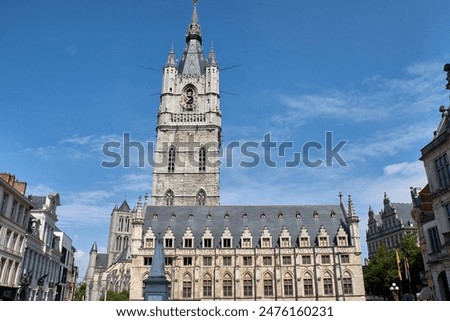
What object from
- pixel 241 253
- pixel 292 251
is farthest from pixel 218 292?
pixel 292 251

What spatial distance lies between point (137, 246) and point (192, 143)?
30.8 metres

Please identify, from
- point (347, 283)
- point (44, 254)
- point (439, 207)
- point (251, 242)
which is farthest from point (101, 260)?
point (439, 207)

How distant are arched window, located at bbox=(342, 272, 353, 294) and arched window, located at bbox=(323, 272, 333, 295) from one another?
1635 millimetres

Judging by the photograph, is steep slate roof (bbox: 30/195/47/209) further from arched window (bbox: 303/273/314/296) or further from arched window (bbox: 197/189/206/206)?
arched window (bbox: 303/273/314/296)

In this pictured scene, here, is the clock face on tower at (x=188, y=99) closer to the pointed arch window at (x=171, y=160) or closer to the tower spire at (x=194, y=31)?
the pointed arch window at (x=171, y=160)

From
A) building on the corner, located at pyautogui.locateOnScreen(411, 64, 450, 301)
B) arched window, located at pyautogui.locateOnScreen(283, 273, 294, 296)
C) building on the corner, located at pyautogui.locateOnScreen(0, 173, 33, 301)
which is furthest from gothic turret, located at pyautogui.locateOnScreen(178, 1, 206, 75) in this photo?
building on the corner, located at pyautogui.locateOnScreen(411, 64, 450, 301)

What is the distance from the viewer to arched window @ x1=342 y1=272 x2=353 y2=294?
151 ft

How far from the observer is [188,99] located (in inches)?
3194

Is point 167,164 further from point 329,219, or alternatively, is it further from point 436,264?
point 436,264

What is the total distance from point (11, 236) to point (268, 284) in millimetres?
30769

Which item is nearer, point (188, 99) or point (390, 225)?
point (390, 225)

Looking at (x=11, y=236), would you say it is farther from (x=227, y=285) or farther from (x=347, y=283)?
(x=347, y=283)

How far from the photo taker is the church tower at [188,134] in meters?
68.9

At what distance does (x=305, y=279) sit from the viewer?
46.9m
